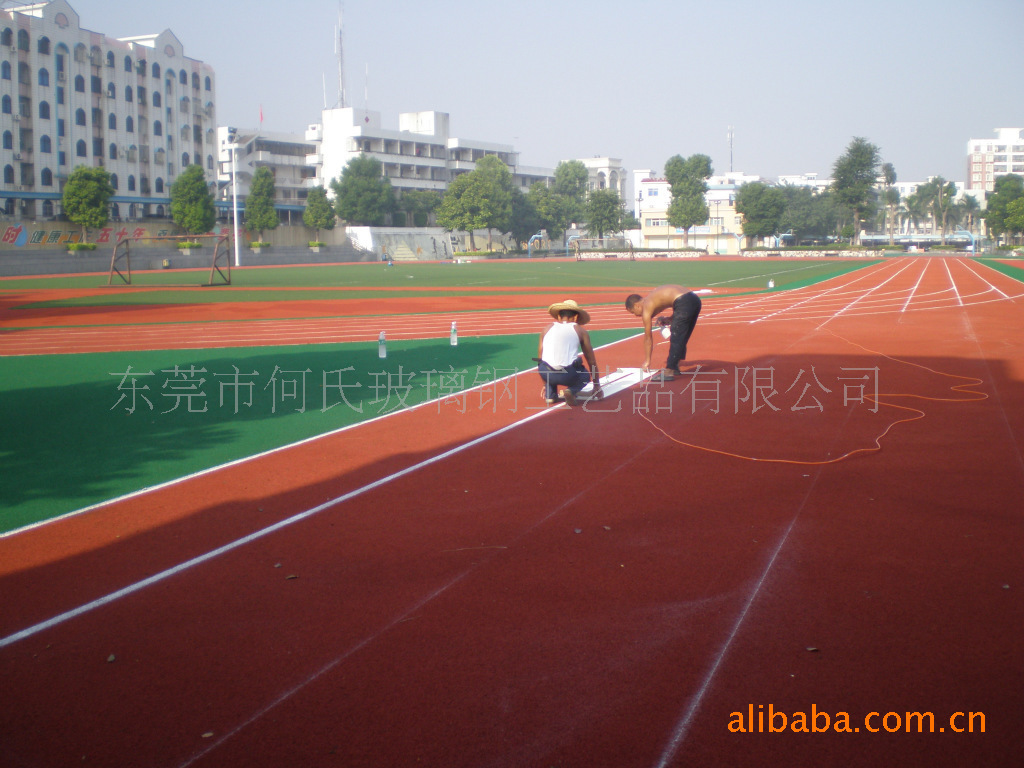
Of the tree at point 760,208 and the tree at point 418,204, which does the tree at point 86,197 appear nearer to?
the tree at point 418,204

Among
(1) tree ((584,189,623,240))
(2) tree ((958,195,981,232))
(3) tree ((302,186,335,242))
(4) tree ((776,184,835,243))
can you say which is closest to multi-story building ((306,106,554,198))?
(3) tree ((302,186,335,242))

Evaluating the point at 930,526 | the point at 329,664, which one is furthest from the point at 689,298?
the point at 329,664

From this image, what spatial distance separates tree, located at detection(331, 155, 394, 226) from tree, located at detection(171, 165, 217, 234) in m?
19.7

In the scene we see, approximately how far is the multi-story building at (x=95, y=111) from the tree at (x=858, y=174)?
7010 cm

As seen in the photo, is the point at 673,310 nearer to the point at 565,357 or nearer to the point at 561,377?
the point at 565,357

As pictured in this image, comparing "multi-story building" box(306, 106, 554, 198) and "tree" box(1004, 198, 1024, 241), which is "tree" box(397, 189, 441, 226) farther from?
"tree" box(1004, 198, 1024, 241)

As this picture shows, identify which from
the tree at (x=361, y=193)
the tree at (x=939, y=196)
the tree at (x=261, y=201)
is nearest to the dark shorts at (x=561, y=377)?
the tree at (x=261, y=201)

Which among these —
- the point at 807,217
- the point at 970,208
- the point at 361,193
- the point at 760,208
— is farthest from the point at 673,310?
the point at 970,208

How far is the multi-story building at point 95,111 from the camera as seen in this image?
60719 mm

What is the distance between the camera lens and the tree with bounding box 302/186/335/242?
84312 mm

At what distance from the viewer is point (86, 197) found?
195 feet

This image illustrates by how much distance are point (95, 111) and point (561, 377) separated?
70.0 meters

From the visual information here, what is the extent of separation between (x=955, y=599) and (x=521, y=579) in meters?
2.46

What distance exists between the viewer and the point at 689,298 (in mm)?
12008
